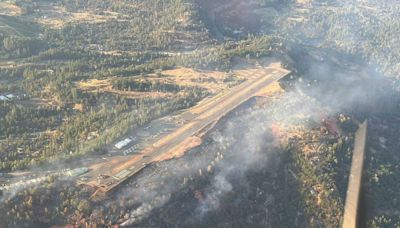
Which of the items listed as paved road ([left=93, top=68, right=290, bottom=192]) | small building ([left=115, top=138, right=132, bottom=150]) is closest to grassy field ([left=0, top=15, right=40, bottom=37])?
paved road ([left=93, top=68, right=290, bottom=192])

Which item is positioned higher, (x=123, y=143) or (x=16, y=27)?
(x=16, y=27)

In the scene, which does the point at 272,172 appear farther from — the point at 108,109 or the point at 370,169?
the point at 108,109

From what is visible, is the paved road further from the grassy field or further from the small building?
the grassy field

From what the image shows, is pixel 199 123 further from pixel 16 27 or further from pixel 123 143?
pixel 16 27

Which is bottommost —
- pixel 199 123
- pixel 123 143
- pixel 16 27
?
pixel 123 143

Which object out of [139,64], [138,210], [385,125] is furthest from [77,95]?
[385,125]

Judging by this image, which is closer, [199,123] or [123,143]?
[123,143]

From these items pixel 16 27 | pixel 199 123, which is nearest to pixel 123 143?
pixel 199 123

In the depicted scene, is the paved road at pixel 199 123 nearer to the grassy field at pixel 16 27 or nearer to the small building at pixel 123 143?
the small building at pixel 123 143
